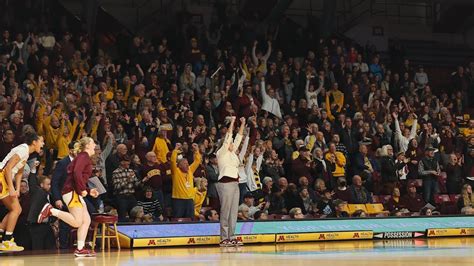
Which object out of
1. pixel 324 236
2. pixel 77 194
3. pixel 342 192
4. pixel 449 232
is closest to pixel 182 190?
pixel 324 236

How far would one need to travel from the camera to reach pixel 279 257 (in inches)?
561

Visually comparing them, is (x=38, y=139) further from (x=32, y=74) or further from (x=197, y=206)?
(x=32, y=74)

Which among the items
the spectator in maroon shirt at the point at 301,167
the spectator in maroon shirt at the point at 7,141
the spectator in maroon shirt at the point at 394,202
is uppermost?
the spectator in maroon shirt at the point at 7,141

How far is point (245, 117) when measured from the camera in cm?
2597

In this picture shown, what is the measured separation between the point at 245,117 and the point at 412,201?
5.15 metres

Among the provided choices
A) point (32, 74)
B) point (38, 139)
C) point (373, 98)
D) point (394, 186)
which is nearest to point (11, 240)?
point (38, 139)

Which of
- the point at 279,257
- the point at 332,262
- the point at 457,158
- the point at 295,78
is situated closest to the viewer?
the point at 332,262

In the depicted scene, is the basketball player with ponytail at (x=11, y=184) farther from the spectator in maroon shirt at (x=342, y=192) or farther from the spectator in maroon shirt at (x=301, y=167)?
the spectator in maroon shirt at (x=342, y=192)

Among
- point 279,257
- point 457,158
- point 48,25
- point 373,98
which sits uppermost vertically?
point 48,25

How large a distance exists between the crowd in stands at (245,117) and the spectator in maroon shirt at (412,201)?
40 millimetres

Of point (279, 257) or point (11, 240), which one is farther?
point (11, 240)

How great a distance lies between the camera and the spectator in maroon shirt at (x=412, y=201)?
24266 mm

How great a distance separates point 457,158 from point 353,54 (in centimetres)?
644

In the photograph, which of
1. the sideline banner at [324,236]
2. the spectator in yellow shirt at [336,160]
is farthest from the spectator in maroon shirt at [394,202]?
the sideline banner at [324,236]
